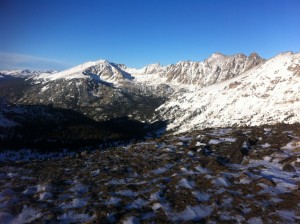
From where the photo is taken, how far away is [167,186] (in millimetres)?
44125

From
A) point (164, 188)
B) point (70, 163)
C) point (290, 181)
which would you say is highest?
point (290, 181)

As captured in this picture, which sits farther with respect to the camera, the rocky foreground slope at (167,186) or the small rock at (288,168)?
the small rock at (288,168)

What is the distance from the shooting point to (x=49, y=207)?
37.5m

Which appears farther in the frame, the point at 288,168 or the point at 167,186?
the point at 288,168

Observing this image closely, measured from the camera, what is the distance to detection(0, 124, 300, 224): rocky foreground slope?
34250 mm

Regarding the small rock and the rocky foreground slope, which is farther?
the small rock

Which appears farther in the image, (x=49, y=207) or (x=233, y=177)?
(x=233, y=177)

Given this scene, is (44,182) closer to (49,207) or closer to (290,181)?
(49,207)

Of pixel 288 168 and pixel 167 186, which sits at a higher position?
pixel 288 168

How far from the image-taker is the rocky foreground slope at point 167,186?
34.2 metres

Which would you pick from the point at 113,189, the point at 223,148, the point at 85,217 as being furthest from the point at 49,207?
the point at 223,148

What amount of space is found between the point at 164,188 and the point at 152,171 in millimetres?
9897

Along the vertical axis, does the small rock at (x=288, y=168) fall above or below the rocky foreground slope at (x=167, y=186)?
above

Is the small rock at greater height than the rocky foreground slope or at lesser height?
greater
